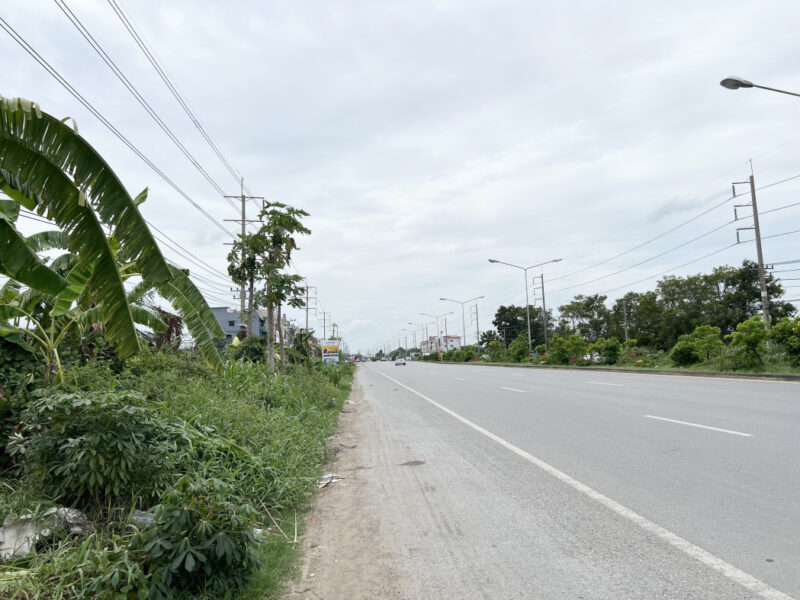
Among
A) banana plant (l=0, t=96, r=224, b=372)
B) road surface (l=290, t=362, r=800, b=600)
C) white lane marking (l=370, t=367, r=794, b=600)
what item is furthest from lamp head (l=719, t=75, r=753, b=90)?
banana plant (l=0, t=96, r=224, b=372)

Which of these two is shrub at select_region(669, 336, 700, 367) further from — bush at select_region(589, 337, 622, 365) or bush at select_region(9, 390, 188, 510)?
bush at select_region(9, 390, 188, 510)

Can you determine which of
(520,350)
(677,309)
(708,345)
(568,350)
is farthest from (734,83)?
(677,309)

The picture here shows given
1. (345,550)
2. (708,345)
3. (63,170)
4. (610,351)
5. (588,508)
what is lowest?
Result: (345,550)

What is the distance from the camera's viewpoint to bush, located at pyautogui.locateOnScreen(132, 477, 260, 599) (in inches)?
130

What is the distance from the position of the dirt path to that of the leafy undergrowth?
20 centimetres

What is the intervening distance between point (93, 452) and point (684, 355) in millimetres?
29369

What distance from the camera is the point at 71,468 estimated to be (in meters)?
4.18

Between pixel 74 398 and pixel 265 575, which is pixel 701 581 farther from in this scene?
pixel 74 398

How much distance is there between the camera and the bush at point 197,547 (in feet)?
10.8

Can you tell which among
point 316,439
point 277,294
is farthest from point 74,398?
point 277,294

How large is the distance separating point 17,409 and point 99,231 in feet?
9.25

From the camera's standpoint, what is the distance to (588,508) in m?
4.91

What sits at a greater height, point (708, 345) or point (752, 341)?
point (752, 341)

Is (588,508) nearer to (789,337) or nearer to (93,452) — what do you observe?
(93,452)
